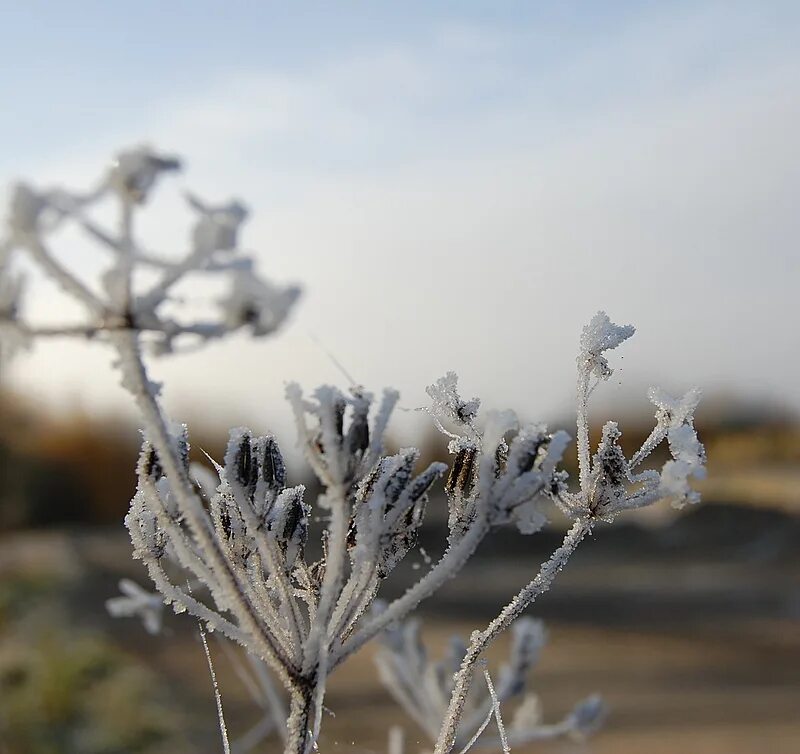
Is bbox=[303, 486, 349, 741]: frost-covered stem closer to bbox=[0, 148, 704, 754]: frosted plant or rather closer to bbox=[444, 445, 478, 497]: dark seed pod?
bbox=[0, 148, 704, 754]: frosted plant

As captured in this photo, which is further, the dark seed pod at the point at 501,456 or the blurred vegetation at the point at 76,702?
the blurred vegetation at the point at 76,702

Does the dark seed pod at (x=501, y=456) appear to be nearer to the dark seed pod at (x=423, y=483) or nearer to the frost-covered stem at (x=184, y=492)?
the dark seed pod at (x=423, y=483)

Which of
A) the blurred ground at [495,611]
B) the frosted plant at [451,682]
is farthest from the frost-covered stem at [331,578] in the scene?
the blurred ground at [495,611]

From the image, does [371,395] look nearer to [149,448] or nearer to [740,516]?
[149,448]

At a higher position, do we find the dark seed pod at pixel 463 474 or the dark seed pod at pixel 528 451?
the dark seed pod at pixel 463 474

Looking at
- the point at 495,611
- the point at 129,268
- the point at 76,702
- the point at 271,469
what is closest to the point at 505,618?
the point at 271,469

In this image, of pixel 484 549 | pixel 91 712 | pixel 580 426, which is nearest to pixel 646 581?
pixel 484 549

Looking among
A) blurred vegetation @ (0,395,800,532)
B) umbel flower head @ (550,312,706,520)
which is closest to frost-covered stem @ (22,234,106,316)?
umbel flower head @ (550,312,706,520)
